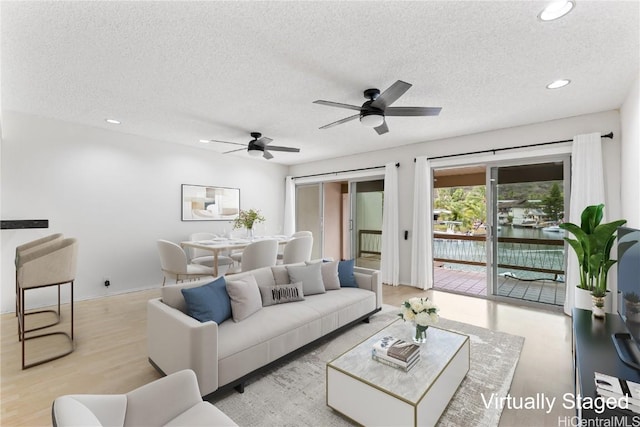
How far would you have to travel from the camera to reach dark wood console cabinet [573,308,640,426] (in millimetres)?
1222

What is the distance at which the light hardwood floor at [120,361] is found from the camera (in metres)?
1.98

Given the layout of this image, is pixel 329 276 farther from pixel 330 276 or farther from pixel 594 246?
pixel 594 246

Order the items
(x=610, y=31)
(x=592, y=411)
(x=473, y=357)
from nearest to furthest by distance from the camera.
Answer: (x=592, y=411), (x=610, y=31), (x=473, y=357)

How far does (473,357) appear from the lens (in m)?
2.60

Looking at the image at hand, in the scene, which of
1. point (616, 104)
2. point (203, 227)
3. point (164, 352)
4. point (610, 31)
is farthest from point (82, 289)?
point (616, 104)

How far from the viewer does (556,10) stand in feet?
5.86

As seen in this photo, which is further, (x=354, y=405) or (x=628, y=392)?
(x=354, y=405)

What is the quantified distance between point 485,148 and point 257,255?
3.78m

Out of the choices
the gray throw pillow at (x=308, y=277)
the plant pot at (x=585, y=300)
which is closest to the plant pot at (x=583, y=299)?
the plant pot at (x=585, y=300)

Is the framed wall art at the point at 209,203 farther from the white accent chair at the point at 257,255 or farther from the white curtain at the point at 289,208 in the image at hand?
the white accent chair at the point at 257,255

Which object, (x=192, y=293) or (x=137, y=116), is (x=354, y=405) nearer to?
(x=192, y=293)

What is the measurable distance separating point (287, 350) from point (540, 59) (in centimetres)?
318

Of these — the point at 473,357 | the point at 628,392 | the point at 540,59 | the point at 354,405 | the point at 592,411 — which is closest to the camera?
the point at 592,411

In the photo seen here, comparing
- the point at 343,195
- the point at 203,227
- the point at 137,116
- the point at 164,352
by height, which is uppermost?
the point at 137,116
